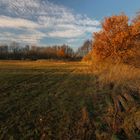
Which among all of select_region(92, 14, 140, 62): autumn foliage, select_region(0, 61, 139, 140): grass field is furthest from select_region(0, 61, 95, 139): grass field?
select_region(92, 14, 140, 62): autumn foliage

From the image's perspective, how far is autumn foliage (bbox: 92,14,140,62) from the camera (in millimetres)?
17812

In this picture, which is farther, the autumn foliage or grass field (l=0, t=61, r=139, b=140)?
the autumn foliage

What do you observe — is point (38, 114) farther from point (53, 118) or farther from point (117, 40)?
point (117, 40)

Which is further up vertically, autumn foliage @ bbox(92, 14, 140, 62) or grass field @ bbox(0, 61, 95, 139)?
autumn foliage @ bbox(92, 14, 140, 62)

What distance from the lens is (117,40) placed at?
18.1m

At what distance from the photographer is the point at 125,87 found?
9.97 metres

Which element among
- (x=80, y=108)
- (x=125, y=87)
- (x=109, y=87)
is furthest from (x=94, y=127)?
(x=109, y=87)

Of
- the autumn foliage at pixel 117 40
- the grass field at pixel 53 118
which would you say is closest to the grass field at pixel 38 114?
the grass field at pixel 53 118

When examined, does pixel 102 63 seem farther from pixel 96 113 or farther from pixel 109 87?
pixel 96 113

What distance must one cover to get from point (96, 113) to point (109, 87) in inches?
168

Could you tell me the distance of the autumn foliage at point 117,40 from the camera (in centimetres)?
1781

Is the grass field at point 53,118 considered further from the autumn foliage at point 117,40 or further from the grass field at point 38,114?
the autumn foliage at point 117,40

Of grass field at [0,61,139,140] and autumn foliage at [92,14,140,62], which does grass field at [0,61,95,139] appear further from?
autumn foliage at [92,14,140,62]

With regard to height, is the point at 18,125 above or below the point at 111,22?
below
